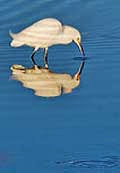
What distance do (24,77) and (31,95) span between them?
28.9 inches

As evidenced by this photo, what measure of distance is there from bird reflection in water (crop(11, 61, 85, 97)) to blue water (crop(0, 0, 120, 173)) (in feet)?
0.33

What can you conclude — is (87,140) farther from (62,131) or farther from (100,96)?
(100,96)

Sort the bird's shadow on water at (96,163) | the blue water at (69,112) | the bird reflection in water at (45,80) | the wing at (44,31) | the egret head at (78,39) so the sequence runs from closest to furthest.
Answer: the bird's shadow on water at (96,163) → the blue water at (69,112) → the bird reflection in water at (45,80) → the egret head at (78,39) → the wing at (44,31)

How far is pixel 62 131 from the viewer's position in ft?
21.5

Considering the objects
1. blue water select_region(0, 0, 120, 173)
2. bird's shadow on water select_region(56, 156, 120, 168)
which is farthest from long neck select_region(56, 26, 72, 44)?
bird's shadow on water select_region(56, 156, 120, 168)

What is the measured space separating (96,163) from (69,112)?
1.28m

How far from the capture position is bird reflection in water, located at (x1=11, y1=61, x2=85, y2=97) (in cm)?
775

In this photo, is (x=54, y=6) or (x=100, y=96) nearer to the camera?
(x=100, y=96)

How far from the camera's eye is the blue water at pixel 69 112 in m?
5.91

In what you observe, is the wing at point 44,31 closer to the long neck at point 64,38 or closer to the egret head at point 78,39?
the long neck at point 64,38

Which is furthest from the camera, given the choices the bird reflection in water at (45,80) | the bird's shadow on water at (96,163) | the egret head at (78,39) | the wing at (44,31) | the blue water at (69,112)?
the wing at (44,31)

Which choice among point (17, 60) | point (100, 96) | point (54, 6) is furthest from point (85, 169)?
point (54, 6)

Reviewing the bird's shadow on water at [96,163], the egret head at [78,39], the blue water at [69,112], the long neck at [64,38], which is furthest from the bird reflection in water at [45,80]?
the bird's shadow on water at [96,163]

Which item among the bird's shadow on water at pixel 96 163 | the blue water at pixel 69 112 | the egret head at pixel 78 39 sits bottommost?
the bird's shadow on water at pixel 96 163
